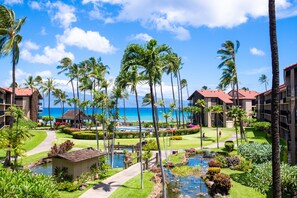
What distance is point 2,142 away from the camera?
73.4 feet

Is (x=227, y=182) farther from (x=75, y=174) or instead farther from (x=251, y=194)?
(x=75, y=174)

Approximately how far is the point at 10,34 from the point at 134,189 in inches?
835

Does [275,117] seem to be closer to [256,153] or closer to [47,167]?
[256,153]

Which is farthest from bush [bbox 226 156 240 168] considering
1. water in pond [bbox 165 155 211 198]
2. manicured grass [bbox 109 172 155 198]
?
manicured grass [bbox 109 172 155 198]

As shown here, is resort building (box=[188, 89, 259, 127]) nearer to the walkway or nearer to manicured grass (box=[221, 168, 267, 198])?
the walkway

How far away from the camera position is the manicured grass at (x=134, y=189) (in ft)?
74.9

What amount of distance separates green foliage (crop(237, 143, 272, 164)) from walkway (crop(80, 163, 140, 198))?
13.2 meters

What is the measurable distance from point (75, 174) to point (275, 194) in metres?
18.0

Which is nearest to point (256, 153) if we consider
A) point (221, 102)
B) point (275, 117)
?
point (275, 117)

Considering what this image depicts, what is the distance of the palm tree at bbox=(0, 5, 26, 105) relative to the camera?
3014 centimetres

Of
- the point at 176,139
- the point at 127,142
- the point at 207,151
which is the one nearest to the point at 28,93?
the point at 127,142

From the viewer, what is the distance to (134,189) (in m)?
24.4

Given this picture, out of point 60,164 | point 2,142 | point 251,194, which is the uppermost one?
point 2,142

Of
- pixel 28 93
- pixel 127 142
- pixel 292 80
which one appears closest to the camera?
pixel 292 80
